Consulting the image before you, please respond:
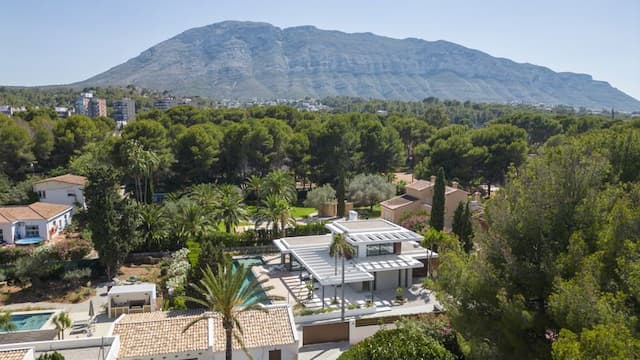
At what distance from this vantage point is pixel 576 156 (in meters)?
14.1

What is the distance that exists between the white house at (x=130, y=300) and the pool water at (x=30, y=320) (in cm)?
295

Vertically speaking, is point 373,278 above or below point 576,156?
below

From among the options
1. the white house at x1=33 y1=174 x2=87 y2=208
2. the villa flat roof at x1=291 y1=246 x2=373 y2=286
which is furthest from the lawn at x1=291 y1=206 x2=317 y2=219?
the white house at x1=33 y1=174 x2=87 y2=208

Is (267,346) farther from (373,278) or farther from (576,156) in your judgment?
(576,156)

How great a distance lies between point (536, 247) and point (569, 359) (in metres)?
4.72

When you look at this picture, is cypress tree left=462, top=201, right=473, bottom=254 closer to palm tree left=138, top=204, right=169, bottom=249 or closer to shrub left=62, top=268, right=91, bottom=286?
palm tree left=138, top=204, right=169, bottom=249

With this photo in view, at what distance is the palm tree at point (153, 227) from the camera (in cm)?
3494

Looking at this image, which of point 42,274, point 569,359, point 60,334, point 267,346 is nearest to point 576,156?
point 569,359

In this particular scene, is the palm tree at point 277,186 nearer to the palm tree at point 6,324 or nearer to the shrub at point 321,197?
the shrub at point 321,197

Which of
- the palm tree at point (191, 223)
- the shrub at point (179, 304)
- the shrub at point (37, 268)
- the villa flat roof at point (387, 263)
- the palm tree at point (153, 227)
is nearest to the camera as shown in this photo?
the shrub at point (179, 304)

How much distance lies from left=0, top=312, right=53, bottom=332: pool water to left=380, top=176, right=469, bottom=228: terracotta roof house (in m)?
26.5

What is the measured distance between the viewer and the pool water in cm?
Answer: 2441

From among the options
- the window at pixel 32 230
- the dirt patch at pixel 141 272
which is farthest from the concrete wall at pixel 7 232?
the dirt patch at pixel 141 272

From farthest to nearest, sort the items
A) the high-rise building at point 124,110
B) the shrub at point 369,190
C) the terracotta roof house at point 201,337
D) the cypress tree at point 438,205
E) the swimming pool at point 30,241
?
the high-rise building at point 124,110, the shrub at point 369,190, the swimming pool at point 30,241, the cypress tree at point 438,205, the terracotta roof house at point 201,337
